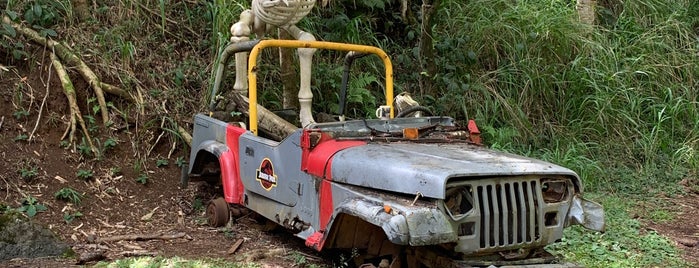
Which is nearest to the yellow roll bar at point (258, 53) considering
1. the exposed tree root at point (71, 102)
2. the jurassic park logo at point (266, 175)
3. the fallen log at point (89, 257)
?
the jurassic park logo at point (266, 175)

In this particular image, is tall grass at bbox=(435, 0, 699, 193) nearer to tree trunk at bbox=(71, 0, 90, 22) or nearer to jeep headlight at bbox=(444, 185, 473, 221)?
tree trunk at bbox=(71, 0, 90, 22)

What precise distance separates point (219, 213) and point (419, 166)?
223cm

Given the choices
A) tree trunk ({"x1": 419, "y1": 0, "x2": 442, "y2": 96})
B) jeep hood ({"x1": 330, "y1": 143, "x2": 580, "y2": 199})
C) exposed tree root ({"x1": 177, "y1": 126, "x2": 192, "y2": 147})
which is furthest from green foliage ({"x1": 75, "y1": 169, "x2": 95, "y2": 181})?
tree trunk ({"x1": 419, "y1": 0, "x2": 442, "y2": 96})

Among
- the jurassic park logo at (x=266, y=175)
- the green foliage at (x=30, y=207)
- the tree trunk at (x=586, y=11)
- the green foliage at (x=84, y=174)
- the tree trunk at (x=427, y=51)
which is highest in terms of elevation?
the tree trunk at (x=586, y=11)

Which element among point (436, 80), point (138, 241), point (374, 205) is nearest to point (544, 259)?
point (374, 205)

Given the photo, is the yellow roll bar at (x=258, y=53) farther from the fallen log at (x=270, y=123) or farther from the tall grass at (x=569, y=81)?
the tall grass at (x=569, y=81)

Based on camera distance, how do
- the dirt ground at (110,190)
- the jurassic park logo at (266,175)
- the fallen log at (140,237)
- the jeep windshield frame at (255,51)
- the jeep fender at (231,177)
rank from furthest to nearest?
the jeep fender at (231,177), the fallen log at (140,237), the dirt ground at (110,190), the jeep windshield frame at (255,51), the jurassic park logo at (266,175)

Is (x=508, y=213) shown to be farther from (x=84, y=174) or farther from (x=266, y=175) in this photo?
(x=84, y=174)

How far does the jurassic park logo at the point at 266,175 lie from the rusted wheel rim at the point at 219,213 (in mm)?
673

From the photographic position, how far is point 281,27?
609 cm

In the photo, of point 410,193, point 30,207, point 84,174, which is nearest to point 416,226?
point 410,193

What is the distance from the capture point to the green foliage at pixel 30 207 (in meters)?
5.47

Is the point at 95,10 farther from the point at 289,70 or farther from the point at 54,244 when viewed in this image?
the point at 54,244

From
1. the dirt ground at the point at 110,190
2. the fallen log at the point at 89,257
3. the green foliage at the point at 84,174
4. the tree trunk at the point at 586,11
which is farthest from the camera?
the tree trunk at the point at 586,11
